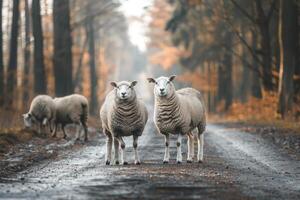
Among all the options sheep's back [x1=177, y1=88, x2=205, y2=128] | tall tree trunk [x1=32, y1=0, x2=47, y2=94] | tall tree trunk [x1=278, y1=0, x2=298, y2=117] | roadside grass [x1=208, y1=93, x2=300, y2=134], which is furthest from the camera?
tall tree trunk [x1=32, y1=0, x2=47, y2=94]

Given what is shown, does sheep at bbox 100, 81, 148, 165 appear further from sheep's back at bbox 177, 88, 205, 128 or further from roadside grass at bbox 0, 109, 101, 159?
roadside grass at bbox 0, 109, 101, 159

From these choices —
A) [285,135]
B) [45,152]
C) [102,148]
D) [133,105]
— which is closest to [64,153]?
[45,152]

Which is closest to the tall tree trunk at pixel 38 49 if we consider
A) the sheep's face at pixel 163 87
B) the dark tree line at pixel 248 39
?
the dark tree line at pixel 248 39

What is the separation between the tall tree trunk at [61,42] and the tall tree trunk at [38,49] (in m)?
1.75

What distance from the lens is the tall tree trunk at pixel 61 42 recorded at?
31453mm

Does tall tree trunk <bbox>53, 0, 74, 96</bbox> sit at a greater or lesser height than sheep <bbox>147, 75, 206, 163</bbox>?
greater

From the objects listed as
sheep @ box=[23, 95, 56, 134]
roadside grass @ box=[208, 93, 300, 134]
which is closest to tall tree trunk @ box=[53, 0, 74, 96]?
sheep @ box=[23, 95, 56, 134]

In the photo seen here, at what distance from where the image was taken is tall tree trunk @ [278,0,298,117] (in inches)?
1069

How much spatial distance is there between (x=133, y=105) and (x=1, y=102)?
38.3 ft

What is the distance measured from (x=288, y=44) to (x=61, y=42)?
10031mm

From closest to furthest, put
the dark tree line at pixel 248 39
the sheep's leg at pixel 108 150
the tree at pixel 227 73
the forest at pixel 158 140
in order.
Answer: the forest at pixel 158 140 < the sheep's leg at pixel 108 150 < the dark tree line at pixel 248 39 < the tree at pixel 227 73

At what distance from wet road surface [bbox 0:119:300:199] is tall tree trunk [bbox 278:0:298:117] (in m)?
9.85

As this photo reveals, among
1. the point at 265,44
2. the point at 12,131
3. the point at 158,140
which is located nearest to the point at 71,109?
the point at 12,131

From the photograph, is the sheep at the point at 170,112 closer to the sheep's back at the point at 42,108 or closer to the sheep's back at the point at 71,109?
the sheep's back at the point at 71,109
